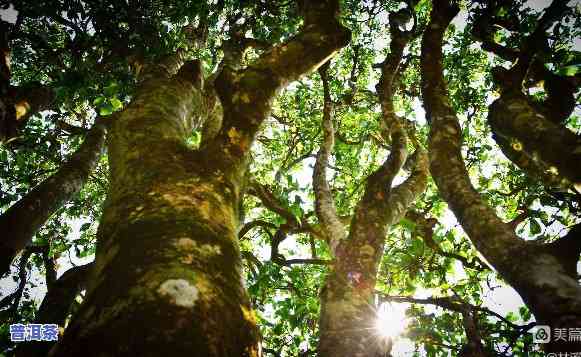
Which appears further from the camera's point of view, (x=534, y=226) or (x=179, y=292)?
(x=534, y=226)

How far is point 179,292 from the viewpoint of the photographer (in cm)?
137

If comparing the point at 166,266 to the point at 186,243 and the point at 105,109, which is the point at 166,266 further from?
the point at 105,109

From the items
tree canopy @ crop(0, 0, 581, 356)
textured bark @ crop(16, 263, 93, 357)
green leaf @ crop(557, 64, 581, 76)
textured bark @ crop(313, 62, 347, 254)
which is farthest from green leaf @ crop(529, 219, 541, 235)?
textured bark @ crop(16, 263, 93, 357)

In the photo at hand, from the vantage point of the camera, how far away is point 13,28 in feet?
20.1

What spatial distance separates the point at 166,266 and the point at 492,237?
2.47 metres

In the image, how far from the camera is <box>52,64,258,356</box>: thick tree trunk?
1.20m

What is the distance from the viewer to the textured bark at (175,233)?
4.03 feet

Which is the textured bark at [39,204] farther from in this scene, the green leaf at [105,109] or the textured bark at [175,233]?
the textured bark at [175,233]

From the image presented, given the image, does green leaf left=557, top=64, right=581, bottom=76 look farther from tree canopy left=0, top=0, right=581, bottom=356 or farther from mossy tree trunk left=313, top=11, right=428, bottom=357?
mossy tree trunk left=313, top=11, right=428, bottom=357

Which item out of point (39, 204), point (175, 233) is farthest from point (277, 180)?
point (175, 233)

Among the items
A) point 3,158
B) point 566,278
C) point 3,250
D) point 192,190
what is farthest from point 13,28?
point 566,278

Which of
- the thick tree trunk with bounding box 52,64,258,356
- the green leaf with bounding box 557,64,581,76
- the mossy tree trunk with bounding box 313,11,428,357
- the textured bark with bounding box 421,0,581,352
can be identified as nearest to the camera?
the thick tree trunk with bounding box 52,64,258,356

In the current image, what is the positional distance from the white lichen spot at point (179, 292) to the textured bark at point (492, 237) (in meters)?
1.89

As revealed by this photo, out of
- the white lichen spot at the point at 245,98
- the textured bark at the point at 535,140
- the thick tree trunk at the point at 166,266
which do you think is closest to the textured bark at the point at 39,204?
the thick tree trunk at the point at 166,266
